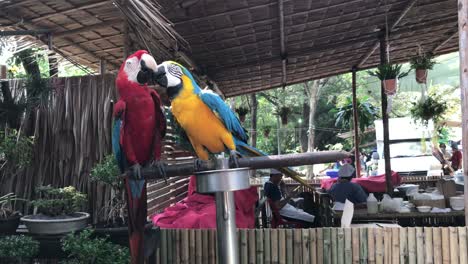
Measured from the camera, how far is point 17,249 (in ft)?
9.87

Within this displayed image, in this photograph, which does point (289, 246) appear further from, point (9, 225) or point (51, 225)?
point (9, 225)

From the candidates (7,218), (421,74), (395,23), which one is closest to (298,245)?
(7,218)

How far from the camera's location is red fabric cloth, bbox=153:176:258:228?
13.1 ft

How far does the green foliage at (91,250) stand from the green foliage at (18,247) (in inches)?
9.3

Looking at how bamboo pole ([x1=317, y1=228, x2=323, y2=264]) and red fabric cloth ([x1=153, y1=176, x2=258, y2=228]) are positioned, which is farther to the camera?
red fabric cloth ([x1=153, y1=176, x2=258, y2=228])

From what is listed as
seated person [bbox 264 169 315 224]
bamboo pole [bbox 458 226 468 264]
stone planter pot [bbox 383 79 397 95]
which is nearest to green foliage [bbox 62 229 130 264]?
bamboo pole [bbox 458 226 468 264]

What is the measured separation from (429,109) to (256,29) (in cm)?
388

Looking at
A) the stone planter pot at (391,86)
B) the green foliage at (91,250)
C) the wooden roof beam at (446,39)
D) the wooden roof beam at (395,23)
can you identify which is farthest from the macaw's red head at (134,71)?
the wooden roof beam at (446,39)

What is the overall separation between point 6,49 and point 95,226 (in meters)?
1.98

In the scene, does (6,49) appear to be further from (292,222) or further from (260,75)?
(260,75)

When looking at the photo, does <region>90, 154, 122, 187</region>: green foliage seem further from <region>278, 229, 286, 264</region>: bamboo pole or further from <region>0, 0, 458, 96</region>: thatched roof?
<region>0, 0, 458, 96</region>: thatched roof

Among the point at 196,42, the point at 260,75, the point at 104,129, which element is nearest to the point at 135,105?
the point at 104,129

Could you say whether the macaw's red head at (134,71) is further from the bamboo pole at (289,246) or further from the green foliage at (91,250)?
the bamboo pole at (289,246)

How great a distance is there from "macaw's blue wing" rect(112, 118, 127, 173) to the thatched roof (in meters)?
1.58
